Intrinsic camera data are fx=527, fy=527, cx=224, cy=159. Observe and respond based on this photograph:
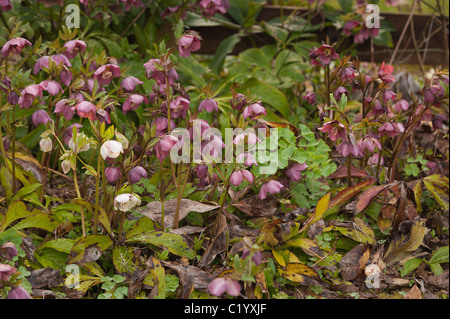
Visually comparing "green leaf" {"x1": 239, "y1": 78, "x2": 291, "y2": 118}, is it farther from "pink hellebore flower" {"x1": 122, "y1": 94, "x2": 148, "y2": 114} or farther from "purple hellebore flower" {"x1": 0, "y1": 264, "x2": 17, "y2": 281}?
"purple hellebore flower" {"x1": 0, "y1": 264, "x2": 17, "y2": 281}

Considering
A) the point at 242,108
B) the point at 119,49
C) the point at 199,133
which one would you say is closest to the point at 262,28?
the point at 119,49

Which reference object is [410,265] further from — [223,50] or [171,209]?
[223,50]

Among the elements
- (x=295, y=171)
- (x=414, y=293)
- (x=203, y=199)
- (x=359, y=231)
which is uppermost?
(x=295, y=171)

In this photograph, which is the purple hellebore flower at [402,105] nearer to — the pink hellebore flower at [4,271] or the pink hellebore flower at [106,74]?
the pink hellebore flower at [106,74]

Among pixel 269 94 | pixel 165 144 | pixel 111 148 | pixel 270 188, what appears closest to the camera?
pixel 111 148

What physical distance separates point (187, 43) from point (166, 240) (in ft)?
1.92

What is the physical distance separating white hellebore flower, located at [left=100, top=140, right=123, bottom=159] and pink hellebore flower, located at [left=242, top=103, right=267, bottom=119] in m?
0.43

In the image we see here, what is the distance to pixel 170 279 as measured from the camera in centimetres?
145

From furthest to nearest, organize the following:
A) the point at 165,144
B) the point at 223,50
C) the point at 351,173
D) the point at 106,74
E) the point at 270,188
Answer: the point at 223,50 → the point at 351,173 → the point at 106,74 → the point at 270,188 → the point at 165,144

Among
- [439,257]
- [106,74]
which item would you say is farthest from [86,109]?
[439,257]

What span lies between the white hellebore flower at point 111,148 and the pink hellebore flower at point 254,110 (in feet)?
1.43

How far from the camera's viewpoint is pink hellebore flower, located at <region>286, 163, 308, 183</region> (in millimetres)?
1668

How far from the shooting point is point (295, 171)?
1676 mm
